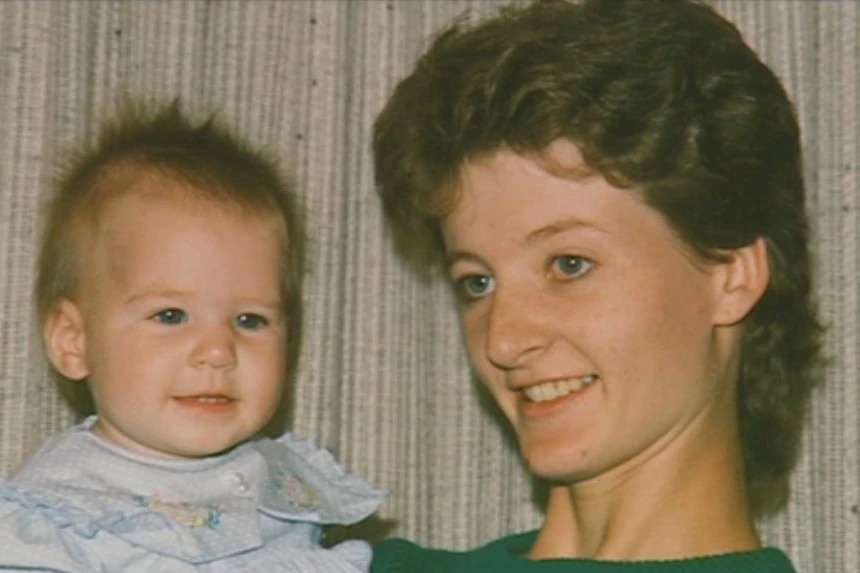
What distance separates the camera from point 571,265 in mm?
1696

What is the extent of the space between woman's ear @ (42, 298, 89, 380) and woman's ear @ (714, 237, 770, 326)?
0.63 meters

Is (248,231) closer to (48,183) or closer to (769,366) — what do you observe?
(48,183)

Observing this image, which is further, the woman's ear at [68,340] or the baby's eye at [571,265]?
the woman's ear at [68,340]

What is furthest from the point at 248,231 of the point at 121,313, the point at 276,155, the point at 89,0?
the point at 89,0

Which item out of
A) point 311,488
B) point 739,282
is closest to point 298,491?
point 311,488

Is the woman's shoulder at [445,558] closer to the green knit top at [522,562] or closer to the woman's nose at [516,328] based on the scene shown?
the green knit top at [522,562]

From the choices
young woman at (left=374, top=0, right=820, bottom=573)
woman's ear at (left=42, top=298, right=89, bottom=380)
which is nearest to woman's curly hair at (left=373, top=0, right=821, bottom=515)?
young woman at (left=374, top=0, right=820, bottom=573)

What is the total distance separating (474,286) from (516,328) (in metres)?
0.12

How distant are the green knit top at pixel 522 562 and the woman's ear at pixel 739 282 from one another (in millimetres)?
229

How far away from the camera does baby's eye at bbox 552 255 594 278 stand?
5.53ft

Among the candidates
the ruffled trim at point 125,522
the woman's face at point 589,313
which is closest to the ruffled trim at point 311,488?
the ruffled trim at point 125,522

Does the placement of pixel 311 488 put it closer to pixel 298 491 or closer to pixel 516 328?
pixel 298 491

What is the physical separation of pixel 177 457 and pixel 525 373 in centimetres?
35

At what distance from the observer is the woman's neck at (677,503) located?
5.71 feet
